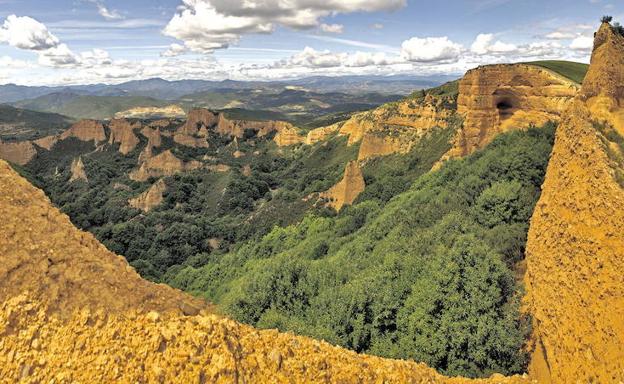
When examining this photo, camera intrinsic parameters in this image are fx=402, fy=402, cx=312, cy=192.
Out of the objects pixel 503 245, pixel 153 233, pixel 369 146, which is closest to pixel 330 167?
pixel 369 146

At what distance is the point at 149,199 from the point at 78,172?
3606 centimetres

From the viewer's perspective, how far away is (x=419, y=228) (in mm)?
29297

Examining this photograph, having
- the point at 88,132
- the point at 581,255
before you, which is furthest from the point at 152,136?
the point at 581,255

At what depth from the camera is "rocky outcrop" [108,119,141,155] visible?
124537mm

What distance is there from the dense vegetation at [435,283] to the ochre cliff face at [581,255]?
1810mm

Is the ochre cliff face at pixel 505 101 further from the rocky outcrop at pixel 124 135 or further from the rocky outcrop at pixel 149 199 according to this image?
the rocky outcrop at pixel 124 135

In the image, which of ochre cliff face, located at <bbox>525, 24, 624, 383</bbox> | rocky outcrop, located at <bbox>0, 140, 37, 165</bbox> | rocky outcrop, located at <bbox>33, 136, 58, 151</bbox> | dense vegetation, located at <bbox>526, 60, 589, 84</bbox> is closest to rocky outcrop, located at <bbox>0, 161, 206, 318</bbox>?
ochre cliff face, located at <bbox>525, 24, 624, 383</bbox>

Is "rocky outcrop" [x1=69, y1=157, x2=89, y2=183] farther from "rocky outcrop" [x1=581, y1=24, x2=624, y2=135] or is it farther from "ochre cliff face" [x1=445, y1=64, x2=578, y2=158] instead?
"rocky outcrop" [x1=581, y1=24, x2=624, y2=135]

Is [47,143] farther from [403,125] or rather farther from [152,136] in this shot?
[403,125]

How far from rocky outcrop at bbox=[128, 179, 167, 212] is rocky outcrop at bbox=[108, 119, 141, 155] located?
45416mm

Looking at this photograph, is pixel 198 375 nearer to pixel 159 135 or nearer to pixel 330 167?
pixel 330 167

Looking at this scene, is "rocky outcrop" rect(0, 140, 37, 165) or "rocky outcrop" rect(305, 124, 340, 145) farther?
"rocky outcrop" rect(0, 140, 37, 165)

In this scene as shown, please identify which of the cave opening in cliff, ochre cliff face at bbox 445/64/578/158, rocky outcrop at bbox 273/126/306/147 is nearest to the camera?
ochre cliff face at bbox 445/64/578/158

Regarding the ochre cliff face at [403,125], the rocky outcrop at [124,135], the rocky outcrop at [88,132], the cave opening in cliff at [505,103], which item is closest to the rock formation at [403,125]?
the ochre cliff face at [403,125]
